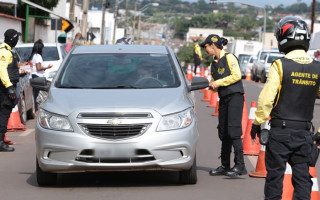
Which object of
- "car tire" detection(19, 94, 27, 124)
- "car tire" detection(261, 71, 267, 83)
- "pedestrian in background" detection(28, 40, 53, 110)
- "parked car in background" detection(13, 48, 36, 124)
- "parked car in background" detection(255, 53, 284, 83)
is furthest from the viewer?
"car tire" detection(261, 71, 267, 83)

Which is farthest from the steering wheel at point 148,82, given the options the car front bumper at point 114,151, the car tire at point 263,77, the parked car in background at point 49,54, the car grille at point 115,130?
the car tire at point 263,77

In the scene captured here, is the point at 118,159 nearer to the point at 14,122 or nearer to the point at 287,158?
the point at 287,158

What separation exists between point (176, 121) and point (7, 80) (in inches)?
162

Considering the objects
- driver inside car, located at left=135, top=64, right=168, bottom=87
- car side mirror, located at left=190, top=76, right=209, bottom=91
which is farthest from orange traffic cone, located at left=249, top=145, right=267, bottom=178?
driver inside car, located at left=135, top=64, right=168, bottom=87

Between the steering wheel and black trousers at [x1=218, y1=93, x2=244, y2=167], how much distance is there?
0.91 metres

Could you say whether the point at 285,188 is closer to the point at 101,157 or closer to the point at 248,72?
the point at 101,157

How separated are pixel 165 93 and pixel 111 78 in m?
0.80

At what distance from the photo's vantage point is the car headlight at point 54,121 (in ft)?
27.6

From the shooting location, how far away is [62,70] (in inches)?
378

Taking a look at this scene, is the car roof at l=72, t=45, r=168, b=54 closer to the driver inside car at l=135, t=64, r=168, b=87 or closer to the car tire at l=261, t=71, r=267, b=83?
the driver inside car at l=135, t=64, r=168, b=87

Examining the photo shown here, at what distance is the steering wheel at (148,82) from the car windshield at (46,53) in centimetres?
1030

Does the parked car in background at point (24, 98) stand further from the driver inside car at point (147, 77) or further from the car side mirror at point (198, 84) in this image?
the car side mirror at point (198, 84)

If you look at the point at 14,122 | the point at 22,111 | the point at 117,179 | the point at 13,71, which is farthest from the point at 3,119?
the point at 22,111

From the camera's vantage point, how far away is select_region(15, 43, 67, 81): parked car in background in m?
19.4
